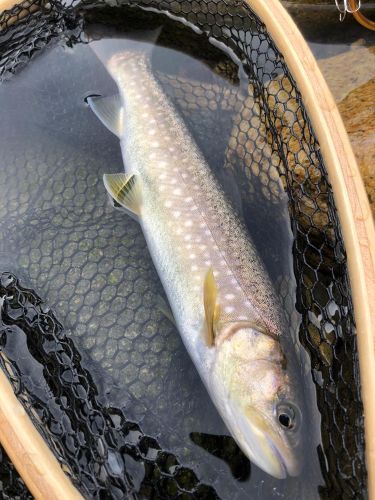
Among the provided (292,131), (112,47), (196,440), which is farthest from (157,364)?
(112,47)

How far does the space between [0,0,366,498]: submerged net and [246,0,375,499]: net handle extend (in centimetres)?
12

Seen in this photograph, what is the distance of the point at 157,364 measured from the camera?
2373 millimetres

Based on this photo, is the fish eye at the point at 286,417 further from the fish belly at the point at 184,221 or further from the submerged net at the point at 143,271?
the fish belly at the point at 184,221

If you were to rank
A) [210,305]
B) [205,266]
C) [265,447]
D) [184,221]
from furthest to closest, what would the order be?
[184,221] < [205,266] < [210,305] < [265,447]

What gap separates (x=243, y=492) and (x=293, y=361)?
0.57m

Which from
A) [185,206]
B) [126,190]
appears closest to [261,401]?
[185,206]

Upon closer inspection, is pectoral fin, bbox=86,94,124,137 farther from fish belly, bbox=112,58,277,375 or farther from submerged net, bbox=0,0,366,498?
submerged net, bbox=0,0,366,498

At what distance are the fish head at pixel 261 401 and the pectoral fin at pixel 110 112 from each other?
132cm

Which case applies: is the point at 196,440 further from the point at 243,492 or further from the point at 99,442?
the point at 99,442

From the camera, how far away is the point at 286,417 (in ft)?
6.40

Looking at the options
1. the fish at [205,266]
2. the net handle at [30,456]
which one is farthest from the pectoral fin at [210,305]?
the net handle at [30,456]

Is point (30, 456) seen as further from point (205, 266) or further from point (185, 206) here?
point (185, 206)

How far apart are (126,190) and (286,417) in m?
1.30

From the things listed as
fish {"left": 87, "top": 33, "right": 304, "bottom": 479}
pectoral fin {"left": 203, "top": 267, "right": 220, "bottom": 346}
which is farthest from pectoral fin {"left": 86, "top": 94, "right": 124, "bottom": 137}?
pectoral fin {"left": 203, "top": 267, "right": 220, "bottom": 346}
